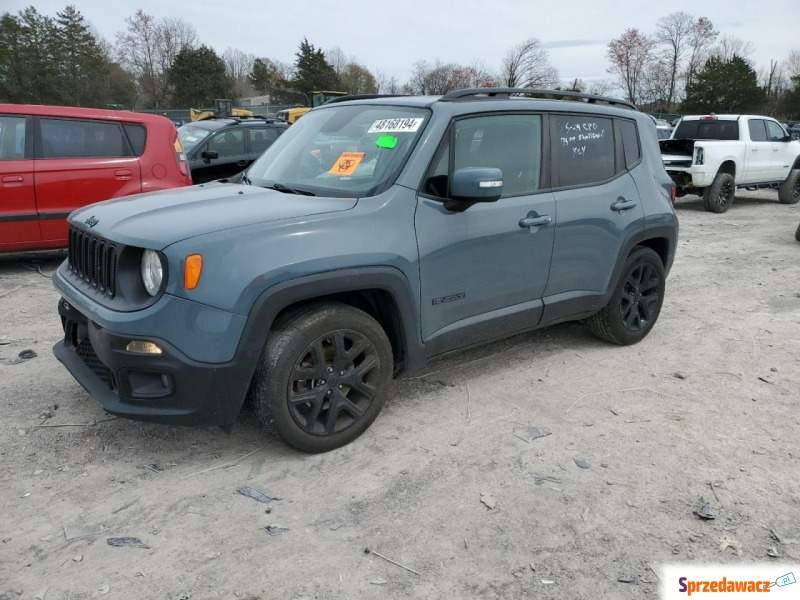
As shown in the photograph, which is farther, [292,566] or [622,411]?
[622,411]

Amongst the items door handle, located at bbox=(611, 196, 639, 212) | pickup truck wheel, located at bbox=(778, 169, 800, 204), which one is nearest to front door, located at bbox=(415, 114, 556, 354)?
door handle, located at bbox=(611, 196, 639, 212)

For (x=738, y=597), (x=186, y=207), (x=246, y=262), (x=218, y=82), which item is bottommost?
(x=738, y=597)

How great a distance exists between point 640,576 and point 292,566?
133cm

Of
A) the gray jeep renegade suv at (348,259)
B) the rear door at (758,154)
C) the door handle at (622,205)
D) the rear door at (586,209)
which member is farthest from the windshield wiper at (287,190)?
the rear door at (758,154)

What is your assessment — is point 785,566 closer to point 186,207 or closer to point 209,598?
point 209,598

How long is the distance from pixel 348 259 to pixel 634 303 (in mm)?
2715

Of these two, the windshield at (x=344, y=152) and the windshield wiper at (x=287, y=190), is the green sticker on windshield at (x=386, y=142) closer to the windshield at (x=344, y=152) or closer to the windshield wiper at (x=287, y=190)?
the windshield at (x=344, y=152)

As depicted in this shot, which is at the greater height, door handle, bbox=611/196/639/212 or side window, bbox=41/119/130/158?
side window, bbox=41/119/130/158

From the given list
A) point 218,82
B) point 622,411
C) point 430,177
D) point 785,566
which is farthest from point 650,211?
point 218,82

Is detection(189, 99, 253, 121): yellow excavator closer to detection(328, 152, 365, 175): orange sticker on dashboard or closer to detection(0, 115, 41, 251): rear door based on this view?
detection(0, 115, 41, 251): rear door

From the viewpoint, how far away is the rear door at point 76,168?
673cm

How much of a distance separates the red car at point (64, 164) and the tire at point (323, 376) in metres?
4.81

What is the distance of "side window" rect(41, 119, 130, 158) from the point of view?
270 inches

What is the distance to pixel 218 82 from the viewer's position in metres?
54.7
